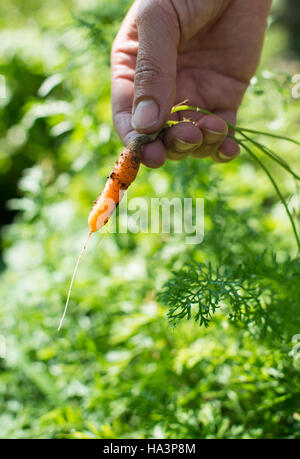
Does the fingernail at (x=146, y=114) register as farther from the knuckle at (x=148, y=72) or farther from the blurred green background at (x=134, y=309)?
the blurred green background at (x=134, y=309)

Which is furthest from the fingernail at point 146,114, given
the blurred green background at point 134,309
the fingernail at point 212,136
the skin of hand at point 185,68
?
the blurred green background at point 134,309

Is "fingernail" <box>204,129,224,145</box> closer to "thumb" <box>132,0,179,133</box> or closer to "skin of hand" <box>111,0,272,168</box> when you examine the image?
"skin of hand" <box>111,0,272,168</box>

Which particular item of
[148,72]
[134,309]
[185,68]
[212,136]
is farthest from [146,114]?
[134,309]

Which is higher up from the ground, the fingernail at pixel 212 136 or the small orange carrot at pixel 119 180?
the fingernail at pixel 212 136

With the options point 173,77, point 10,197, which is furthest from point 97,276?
point 10,197

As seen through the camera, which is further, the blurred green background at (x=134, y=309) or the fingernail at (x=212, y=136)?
the blurred green background at (x=134, y=309)

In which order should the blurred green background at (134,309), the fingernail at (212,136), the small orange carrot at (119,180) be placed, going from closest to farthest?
the small orange carrot at (119,180)
the fingernail at (212,136)
the blurred green background at (134,309)

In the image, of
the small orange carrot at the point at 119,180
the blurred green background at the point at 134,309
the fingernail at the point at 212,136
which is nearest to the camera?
the small orange carrot at the point at 119,180

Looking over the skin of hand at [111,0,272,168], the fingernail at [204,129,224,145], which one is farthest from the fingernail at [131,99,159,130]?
the fingernail at [204,129,224,145]
